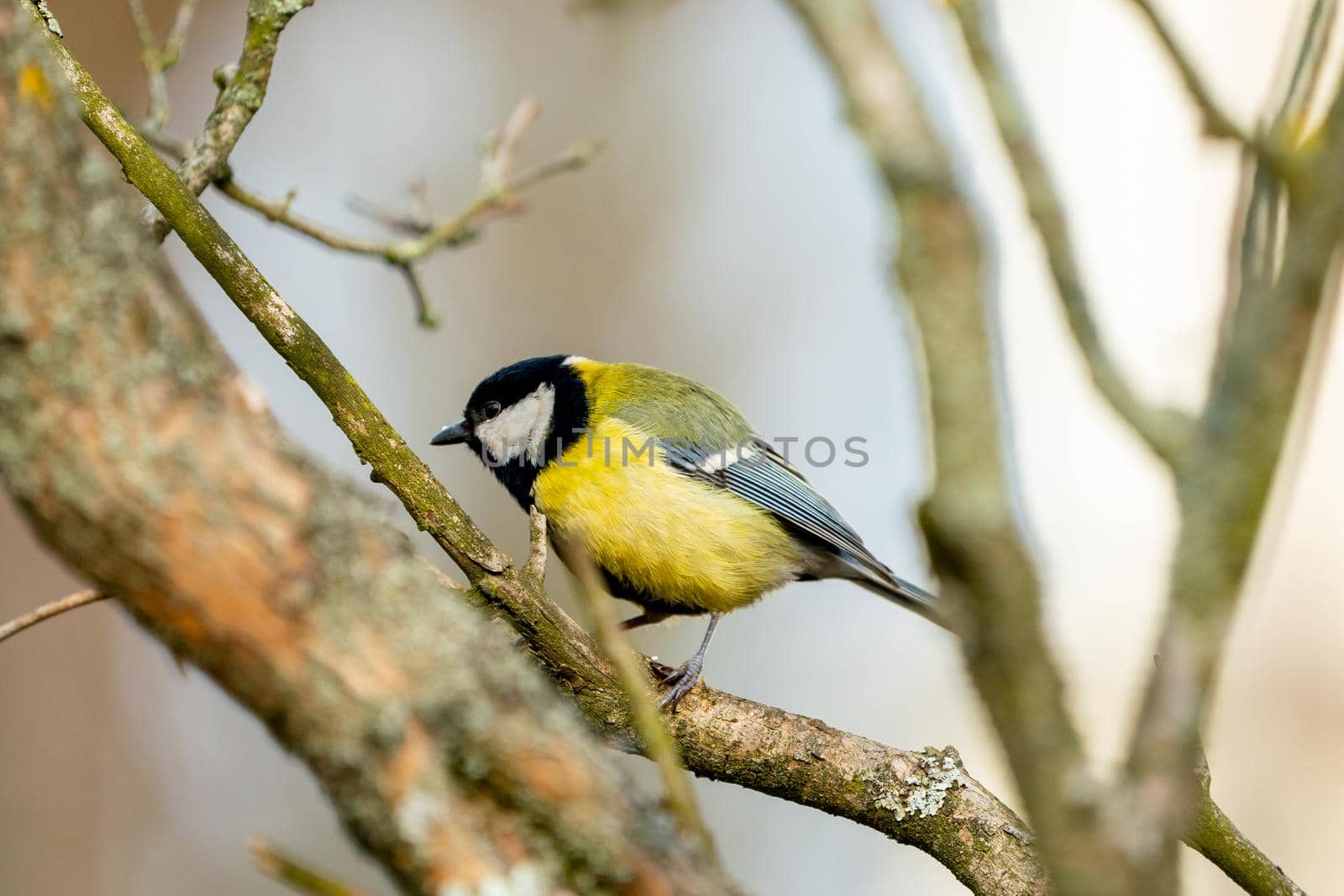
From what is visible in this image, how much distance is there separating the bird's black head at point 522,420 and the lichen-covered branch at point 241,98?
49.5 inches

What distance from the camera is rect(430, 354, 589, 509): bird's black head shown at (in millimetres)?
3393

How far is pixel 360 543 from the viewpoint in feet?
2.68

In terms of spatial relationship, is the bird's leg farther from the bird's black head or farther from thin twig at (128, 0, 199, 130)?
thin twig at (128, 0, 199, 130)

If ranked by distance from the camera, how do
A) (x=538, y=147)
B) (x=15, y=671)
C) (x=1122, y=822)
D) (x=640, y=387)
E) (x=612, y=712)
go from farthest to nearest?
(x=538, y=147)
(x=15, y=671)
(x=640, y=387)
(x=612, y=712)
(x=1122, y=822)

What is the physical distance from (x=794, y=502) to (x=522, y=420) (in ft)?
2.91

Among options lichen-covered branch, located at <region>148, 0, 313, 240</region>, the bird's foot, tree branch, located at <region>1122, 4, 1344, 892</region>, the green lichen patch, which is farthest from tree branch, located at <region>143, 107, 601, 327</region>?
tree branch, located at <region>1122, 4, 1344, 892</region>

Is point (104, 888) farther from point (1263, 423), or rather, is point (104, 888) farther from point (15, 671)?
point (1263, 423)

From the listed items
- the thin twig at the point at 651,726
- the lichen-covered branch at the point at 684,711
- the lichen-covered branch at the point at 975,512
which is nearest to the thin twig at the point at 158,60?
the lichen-covered branch at the point at 684,711

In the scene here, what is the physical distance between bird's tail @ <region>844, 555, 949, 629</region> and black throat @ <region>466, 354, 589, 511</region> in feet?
3.18

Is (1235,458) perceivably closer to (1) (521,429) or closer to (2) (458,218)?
(2) (458,218)

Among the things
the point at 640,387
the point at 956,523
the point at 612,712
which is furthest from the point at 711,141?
the point at 956,523

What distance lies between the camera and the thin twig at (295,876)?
0.74 meters

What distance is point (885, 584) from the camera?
11.9 ft

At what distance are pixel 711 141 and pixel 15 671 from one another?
4.69 metres
